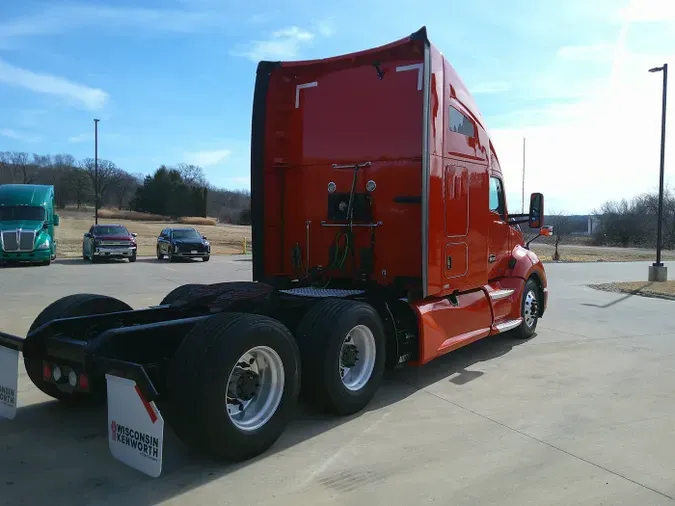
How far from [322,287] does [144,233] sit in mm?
49380

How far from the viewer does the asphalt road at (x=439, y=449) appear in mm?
3490

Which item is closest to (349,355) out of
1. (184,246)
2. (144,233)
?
(184,246)

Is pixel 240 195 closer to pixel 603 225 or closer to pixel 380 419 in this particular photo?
pixel 603 225

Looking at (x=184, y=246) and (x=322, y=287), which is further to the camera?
(x=184, y=246)

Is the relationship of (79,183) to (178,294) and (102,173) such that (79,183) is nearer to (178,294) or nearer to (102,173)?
(102,173)

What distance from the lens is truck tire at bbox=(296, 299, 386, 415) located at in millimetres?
4578

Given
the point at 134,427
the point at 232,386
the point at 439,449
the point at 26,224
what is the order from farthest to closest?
the point at 26,224
the point at 439,449
the point at 232,386
the point at 134,427

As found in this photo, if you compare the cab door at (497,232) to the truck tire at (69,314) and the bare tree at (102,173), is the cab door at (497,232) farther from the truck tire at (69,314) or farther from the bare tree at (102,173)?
the bare tree at (102,173)

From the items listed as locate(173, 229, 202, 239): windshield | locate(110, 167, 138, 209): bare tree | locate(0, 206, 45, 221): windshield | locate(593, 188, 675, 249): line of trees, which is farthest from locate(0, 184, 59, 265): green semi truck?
locate(110, 167, 138, 209): bare tree

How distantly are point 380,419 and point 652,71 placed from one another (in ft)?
57.1

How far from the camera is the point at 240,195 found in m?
132

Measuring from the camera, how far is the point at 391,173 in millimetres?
6105

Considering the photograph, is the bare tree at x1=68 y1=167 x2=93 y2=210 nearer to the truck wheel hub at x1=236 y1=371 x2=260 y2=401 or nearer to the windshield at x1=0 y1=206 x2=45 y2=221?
the windshield at x1=0 y1=206 x2=45 y2=221

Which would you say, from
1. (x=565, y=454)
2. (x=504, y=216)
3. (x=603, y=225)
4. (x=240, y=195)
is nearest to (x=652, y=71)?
(x=504, y=216)
